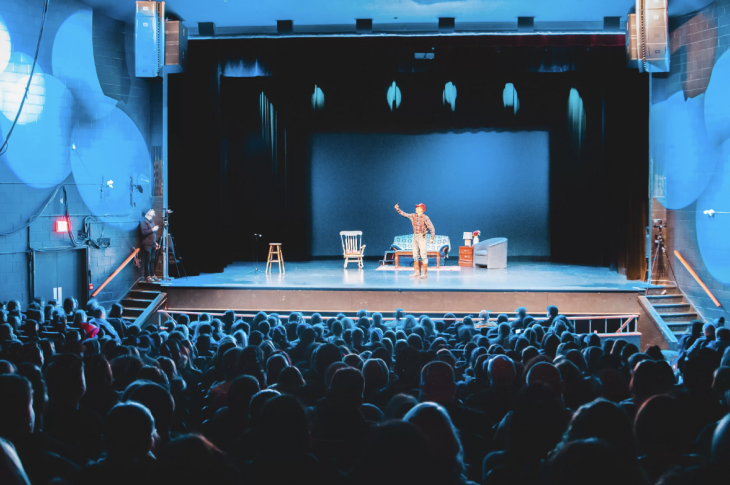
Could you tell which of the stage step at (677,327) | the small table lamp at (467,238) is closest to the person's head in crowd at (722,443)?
the stage step at (677,327)

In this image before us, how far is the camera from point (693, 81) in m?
9.46

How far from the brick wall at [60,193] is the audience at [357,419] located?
4.80m

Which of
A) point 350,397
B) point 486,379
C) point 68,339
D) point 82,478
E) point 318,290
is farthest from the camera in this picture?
point 318,290

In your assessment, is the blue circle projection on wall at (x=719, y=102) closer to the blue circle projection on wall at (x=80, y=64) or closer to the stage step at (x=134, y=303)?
the stage step at (x=134, y=303)

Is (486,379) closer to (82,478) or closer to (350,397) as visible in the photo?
(350,397)

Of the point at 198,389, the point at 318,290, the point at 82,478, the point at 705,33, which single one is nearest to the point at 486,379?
the point at 198,389

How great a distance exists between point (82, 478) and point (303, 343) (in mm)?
2889

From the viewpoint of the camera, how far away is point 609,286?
936 cm

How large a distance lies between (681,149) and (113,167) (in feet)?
29.6

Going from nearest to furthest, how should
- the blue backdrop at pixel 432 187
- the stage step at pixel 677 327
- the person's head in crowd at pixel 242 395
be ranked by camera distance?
the person's head in crowd at pixel 242 395
the stage step at pixel 677 327
the blue backdrop at pixel 432 187

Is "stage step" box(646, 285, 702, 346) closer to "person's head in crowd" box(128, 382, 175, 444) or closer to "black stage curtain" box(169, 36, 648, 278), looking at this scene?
"black stage curtain" box(169, 36, 648, 278)

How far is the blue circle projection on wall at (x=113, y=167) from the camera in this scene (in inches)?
371

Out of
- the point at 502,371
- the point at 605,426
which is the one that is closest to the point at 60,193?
the point at 502,371

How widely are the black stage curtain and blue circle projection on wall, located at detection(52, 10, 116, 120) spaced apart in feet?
4.40
